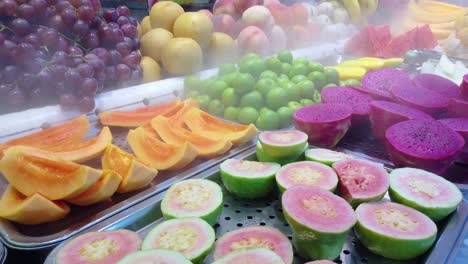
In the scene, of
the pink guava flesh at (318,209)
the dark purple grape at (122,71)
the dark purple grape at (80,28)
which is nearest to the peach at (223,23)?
the dark purple grape at (122,71)

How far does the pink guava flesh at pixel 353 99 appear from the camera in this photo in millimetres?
1604

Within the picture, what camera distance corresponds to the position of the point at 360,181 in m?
1.12

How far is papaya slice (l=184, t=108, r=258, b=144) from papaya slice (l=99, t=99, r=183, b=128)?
0.10m

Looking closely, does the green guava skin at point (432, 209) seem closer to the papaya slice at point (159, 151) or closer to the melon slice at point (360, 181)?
the melon slice at point (360, 181)

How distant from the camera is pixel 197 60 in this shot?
209 centimetres

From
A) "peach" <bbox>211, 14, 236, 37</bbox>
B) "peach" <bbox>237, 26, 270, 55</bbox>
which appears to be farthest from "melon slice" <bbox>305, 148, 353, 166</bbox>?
"peach" <bbox>211, 14, 236, 37</bbox>

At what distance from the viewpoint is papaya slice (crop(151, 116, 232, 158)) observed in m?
1.40

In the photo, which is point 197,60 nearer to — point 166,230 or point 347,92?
point 347,92

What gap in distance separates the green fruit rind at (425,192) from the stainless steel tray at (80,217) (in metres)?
0.58

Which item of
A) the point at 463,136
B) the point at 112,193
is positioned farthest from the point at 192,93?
the point at 463,136

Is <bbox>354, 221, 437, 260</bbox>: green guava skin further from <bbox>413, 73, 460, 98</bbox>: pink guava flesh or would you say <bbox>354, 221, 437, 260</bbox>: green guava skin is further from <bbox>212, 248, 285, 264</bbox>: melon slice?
<bbox>413, 73, 460, 98</bbox>: pink guava flesh

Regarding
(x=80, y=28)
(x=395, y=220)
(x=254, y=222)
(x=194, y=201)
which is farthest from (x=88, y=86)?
(x=395, y=220)

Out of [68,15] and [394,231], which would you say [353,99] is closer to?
[394,231]

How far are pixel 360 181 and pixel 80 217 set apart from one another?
80 cm
